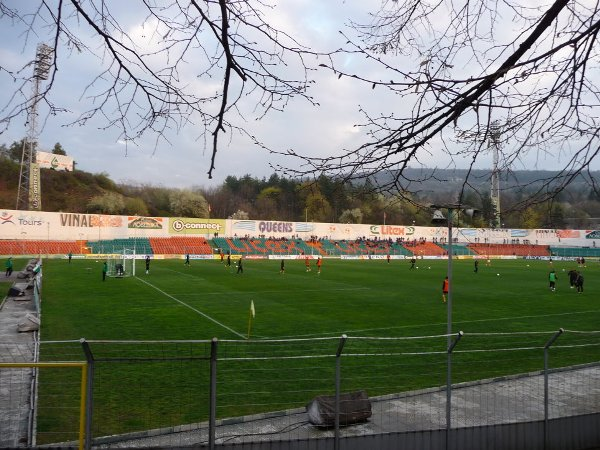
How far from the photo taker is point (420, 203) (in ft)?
16.0

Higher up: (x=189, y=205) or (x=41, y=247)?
(x=189, y=205)

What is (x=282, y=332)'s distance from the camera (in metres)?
17.8

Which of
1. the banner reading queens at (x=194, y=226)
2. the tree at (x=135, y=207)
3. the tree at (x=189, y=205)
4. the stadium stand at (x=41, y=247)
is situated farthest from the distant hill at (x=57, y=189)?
the stadium stand at (x=41, y=247)

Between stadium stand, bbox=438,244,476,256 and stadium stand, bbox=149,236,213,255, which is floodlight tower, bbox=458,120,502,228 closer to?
stadium stand, bbox=149,236,213,255

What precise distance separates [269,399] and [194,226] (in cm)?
6933

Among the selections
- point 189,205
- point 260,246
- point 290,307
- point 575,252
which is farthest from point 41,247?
point 575,252

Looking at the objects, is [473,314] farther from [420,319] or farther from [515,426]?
[515,426]

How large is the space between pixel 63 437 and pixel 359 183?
6513 mm

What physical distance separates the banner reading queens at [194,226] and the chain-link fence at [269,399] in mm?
63737

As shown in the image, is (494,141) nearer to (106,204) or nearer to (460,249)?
(460,249)

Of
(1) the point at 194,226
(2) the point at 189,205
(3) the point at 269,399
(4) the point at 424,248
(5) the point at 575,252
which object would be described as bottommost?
(3) the point at 269,399

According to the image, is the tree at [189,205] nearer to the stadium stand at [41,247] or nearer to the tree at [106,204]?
the tree at [106,204]

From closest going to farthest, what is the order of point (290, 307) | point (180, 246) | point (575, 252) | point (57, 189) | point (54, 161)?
point (290, 307) < point (180, 246) < point (575, 252) < point (57, 189) < point (54, 161)

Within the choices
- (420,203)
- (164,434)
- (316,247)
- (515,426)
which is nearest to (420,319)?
(515,426)
